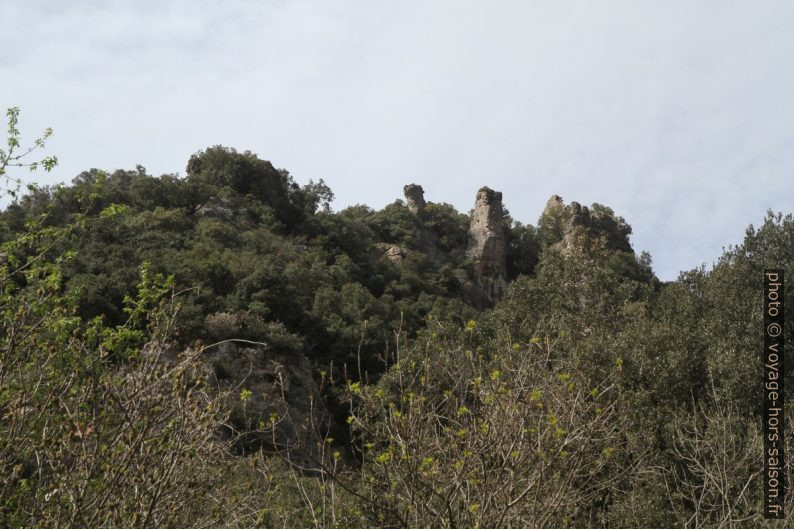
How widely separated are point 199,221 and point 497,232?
2380 cm

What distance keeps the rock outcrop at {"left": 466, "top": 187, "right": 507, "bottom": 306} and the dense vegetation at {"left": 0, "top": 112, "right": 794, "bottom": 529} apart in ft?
4.47

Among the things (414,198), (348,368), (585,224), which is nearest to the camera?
(348,368)

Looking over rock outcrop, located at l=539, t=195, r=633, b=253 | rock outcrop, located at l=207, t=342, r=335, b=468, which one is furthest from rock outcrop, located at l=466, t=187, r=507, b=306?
rock outcrop, located at l=207, t=342, r=335, b=468

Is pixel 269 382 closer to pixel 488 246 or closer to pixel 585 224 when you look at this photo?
pixel 488 246

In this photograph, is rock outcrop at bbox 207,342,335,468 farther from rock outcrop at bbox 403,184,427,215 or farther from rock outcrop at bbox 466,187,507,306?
rock outcrop at bbox 403,184,427,215

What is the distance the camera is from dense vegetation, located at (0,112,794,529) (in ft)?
18.9

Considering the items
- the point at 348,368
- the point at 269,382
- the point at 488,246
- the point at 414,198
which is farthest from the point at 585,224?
the point at 269,382

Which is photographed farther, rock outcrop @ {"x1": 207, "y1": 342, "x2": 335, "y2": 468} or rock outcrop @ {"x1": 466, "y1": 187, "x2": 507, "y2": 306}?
rock outcrop @ {"x1": 466, "y1": 187, "x2": 507, "y2": 306}

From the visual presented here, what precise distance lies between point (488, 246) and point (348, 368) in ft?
78.1

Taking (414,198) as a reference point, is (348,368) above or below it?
below

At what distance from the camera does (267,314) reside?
100 ft

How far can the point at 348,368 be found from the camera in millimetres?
32562

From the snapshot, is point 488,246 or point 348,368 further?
point 488,246

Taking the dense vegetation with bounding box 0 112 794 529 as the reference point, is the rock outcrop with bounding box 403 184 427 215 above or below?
above
